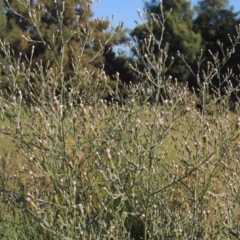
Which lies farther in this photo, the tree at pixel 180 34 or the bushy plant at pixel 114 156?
the tree at pixel 180 34

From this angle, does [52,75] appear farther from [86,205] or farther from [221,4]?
[221,4]

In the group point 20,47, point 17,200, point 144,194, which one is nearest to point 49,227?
point 17,200

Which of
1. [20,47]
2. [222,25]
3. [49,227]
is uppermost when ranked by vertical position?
[222,25]

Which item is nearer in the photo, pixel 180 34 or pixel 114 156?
pixel 114 156

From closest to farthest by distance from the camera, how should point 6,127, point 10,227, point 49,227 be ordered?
1. point 49,227
2. point 6,127
3. point 10,227

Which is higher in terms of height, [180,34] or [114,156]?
[180,34]

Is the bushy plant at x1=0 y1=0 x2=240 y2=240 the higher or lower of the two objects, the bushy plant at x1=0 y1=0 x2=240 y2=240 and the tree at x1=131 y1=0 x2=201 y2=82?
the lower

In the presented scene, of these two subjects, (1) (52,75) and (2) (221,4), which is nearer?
(1) (52,75)

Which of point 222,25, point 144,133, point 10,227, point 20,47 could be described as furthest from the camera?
point 222,25

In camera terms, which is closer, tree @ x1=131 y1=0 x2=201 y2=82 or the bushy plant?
the bushy plant

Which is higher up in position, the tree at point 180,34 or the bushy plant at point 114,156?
the tree at point 180,34

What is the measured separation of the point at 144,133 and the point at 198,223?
1.93 feet

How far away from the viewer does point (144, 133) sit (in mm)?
3576

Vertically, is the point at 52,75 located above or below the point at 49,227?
above
